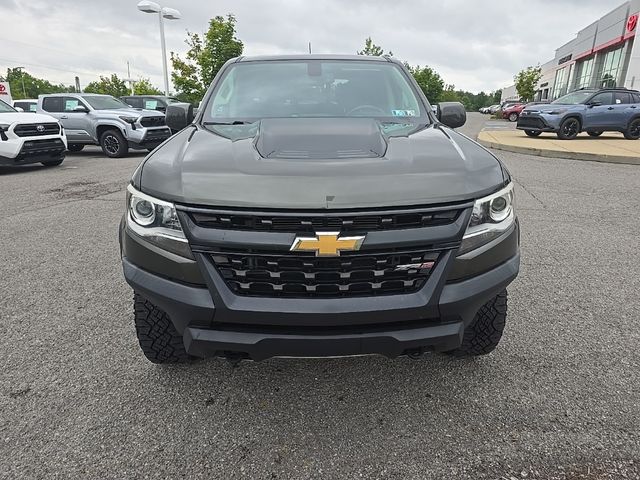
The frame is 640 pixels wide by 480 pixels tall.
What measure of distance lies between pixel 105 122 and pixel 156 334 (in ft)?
36.9

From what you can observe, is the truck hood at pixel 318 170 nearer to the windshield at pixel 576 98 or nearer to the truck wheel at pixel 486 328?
the truck wheel at pixel 486 328

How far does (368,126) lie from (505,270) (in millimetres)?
1041

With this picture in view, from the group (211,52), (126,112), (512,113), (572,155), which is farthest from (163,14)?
(512,113)

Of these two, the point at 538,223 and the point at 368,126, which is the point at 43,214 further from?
the point at 538,223

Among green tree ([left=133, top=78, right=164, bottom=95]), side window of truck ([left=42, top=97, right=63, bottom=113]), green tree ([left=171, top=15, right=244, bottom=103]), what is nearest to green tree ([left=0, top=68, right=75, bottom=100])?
green tree ([left=133, top=78, right=164, bottom=95])

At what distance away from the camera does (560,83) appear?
5125cm

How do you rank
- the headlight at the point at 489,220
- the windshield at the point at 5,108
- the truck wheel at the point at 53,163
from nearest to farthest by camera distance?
the headlight at the point at 489,220
the windshield at the point at 5,108
the truck wheel at the point at 53,163

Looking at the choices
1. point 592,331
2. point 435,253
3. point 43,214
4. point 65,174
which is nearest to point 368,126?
point 435,253

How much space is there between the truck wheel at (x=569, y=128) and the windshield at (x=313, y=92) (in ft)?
43.1

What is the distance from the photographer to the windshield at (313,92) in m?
2.87

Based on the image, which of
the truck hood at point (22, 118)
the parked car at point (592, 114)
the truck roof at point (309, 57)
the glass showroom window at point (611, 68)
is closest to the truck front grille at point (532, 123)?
the parked car at point (592, 114)

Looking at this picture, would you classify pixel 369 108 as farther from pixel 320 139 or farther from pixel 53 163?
pixel 53 163

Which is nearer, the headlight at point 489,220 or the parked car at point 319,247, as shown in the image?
the parked car at point 319,247

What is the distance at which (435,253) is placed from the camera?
1.75 m
